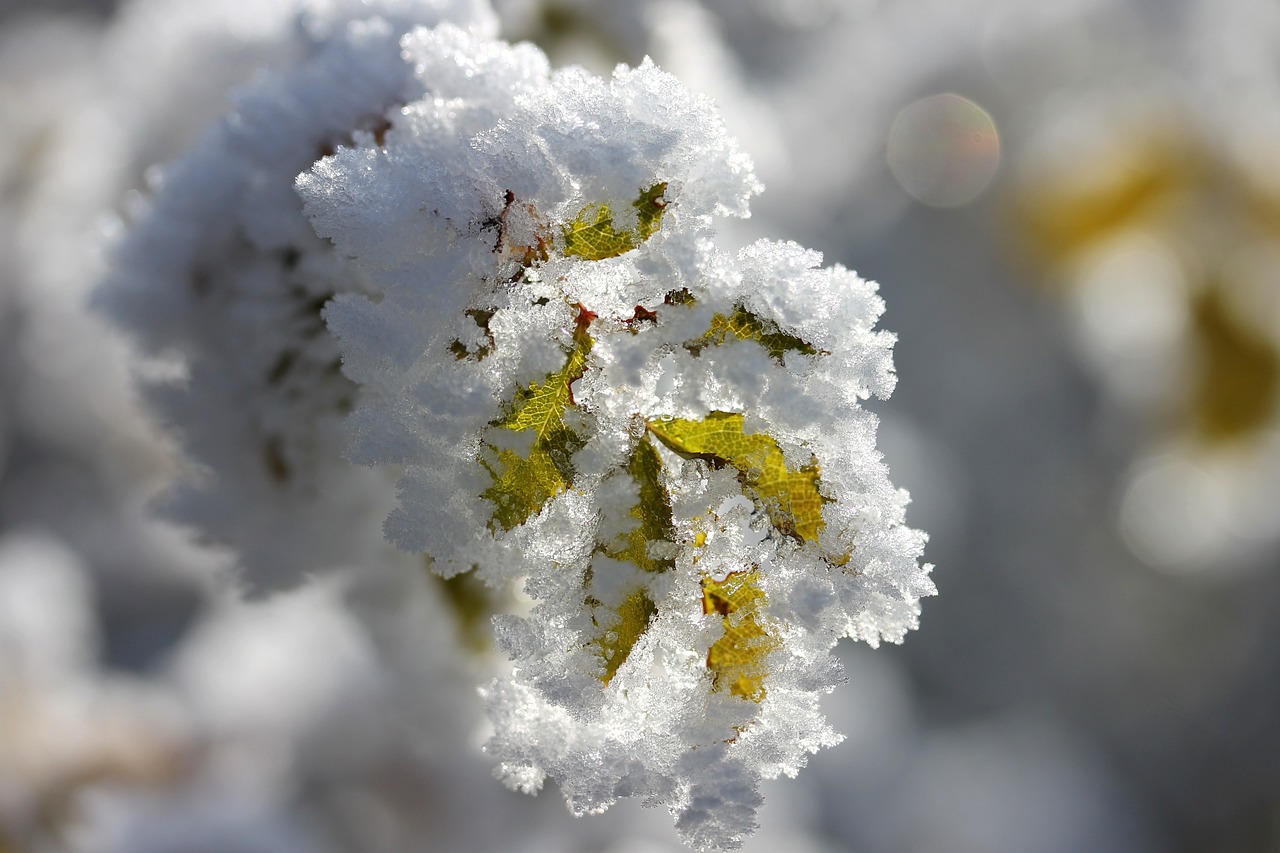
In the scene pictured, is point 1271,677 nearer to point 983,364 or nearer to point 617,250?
point 983,364

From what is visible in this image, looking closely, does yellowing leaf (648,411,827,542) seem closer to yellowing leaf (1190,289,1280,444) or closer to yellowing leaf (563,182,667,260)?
yellowing leaf (563,182,667,260)

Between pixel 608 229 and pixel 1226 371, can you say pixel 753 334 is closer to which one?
pixel 608 229

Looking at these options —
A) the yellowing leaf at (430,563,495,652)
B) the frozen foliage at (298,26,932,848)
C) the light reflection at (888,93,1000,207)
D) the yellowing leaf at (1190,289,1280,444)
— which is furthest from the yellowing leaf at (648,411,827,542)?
the yellowing leaf at (1190,289,1280,444)

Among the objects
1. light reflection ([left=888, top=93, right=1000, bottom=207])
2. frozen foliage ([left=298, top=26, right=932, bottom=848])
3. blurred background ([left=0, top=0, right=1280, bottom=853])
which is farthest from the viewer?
light reflection ([left=888, top=93, right=1000, bottom=207])

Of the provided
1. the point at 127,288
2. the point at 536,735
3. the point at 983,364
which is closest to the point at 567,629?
the point at 536,735

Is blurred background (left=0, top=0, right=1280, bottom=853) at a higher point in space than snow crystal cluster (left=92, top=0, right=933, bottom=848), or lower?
higher

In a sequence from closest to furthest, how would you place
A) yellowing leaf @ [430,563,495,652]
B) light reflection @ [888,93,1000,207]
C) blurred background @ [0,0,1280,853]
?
yellowing leaf @ [430,563,495,652], blurred background @ [0,0,1280,853], light reflection @ [888,93,1000,207]
